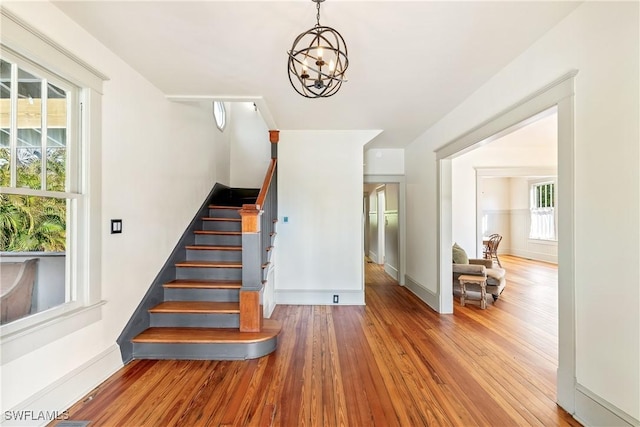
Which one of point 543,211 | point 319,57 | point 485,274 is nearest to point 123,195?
point 319,57

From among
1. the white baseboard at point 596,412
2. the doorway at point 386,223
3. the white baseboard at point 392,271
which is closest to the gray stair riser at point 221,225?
the doorway at point 386,223

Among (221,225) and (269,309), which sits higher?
(221,225)

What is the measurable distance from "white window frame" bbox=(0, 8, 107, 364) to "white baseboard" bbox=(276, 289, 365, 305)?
2.41m

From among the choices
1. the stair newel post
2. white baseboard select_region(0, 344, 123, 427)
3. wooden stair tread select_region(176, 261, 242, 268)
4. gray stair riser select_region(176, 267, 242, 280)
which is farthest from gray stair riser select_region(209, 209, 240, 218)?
white baseboard select_region(0, 344, 123, 427)

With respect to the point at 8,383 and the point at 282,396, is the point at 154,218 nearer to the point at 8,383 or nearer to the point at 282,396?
the point at 8,383

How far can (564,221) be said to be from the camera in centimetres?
185

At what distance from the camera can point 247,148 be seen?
5.71 metres

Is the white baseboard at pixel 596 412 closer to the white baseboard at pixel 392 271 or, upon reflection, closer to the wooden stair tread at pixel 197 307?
the wooden stair tread at pixel 197 307

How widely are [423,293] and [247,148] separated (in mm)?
4351

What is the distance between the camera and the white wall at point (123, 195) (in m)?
1.71

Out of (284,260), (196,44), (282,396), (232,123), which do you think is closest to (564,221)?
(282,396)

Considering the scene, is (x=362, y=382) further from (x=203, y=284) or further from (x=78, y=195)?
(x=78, y=195)

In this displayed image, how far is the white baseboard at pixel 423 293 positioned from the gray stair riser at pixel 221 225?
306 cm

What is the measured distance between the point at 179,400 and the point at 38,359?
2.94ft
